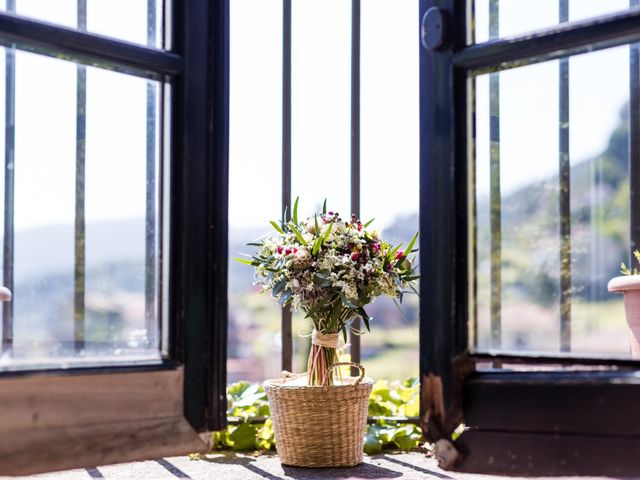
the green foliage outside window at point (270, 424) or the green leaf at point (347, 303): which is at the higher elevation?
the green leaf at point (347, 303)

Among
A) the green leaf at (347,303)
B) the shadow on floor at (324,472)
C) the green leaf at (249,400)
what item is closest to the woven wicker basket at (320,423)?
the shadow on floor at (324,472)

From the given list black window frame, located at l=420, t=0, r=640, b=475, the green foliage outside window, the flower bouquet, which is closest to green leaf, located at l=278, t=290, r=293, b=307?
the flower bouquet

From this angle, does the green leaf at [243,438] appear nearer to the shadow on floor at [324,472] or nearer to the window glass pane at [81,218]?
the shadow on floor at [324,472]

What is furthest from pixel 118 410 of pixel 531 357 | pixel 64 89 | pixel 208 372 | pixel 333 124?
pixel 333 124

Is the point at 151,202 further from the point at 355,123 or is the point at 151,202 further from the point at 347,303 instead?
the point at 355,123

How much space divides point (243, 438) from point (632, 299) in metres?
2.52

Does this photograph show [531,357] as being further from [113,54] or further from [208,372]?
[113,54]

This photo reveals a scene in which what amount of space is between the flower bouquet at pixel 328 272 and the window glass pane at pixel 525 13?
194cm

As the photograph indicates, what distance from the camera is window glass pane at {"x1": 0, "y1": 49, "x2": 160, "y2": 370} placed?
1.20m

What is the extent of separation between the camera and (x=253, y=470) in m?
3.13

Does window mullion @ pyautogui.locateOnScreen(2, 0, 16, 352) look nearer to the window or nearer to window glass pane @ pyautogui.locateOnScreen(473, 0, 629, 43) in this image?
window glass pane @ pyautogui.locateOnScreen(473, 0, 629, 43)

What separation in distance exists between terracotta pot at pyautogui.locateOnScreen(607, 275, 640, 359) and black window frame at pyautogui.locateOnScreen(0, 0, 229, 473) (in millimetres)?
552

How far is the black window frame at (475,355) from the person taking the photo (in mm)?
1096

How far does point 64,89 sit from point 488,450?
2.48 ft
